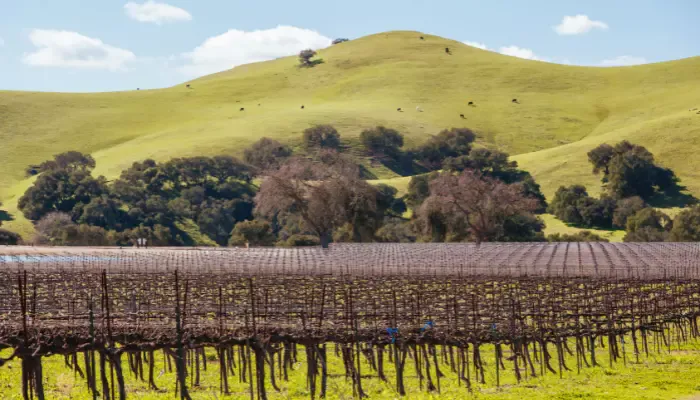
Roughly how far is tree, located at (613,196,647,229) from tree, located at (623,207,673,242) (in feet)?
10.1

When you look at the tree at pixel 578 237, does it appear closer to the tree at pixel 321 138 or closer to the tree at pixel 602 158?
the tree at pixel 602 158

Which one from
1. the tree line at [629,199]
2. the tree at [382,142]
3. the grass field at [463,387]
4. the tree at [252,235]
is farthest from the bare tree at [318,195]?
the grass field at [463,387]

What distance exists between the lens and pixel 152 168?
431 feet

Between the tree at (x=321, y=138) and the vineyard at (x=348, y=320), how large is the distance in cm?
7900

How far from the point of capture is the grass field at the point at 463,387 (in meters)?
27.9

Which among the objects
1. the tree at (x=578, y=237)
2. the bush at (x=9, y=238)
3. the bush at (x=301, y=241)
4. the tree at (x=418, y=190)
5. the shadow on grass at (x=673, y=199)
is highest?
the tree at (x=418, y=190)

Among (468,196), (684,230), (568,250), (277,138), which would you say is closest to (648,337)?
(568,250)

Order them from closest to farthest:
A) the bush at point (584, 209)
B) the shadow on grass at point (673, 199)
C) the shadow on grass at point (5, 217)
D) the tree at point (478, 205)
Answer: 1. the tree at point (478, 205)
2. the bush at point (584, 209)
3. the shadow on grass at point (673, 199)
4. the shadow on grass at point (5, 217)

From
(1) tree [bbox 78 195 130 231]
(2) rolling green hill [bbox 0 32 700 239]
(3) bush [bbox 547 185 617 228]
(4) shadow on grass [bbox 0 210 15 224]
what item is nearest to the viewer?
(3) bush [bbox 547 185 617 228]

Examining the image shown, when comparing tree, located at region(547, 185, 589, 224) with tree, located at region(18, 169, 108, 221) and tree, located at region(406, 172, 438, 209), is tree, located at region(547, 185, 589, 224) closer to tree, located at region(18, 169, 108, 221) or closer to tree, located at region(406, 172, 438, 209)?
tree, located at region(406, 172, 438, 209)

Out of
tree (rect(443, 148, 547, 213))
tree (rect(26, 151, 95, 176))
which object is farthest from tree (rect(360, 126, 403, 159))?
tree (rect(26, 151, 95, 176))

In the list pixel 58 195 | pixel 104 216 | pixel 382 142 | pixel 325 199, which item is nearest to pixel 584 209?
pixel 325 199

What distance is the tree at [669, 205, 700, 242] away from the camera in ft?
314

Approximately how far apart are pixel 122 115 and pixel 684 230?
388ft
